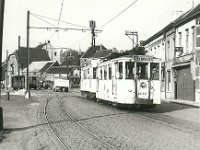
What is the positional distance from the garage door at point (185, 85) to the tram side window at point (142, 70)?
9.74 meters

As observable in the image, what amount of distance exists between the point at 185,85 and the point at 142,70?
11.5 m

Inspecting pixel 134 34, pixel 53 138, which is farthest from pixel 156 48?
pixel 53 138

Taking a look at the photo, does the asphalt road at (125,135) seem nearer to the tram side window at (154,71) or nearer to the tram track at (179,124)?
the tram track at (179,124)

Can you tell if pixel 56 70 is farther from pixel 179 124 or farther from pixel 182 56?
pixel 179 124

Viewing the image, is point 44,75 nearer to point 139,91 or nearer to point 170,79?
point 170,79

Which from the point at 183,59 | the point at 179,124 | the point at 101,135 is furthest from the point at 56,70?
the point at 101,135

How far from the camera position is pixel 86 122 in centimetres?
1387

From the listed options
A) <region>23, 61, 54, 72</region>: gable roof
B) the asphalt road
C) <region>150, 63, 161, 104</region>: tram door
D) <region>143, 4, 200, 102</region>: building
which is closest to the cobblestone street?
the asphalt road

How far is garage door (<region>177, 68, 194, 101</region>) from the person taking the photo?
2724cm

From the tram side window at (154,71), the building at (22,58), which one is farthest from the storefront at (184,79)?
the building at (22,58)

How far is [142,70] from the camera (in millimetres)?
18125

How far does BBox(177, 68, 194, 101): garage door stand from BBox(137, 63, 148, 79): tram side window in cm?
974

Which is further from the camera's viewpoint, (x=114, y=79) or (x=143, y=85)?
(x=114, y=79)

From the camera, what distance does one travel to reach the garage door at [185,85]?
27236 mm
